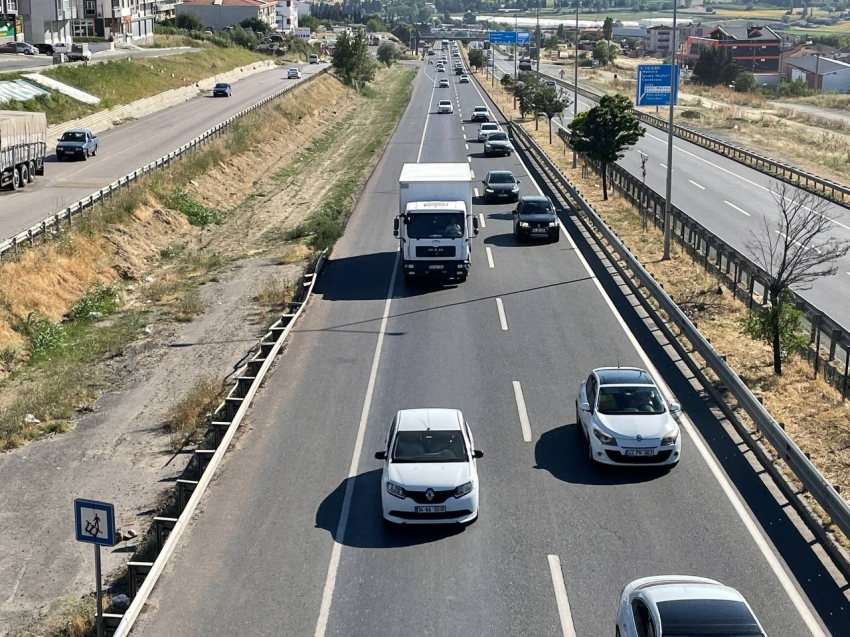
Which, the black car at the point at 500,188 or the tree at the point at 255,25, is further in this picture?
the tree at the point at 255,25

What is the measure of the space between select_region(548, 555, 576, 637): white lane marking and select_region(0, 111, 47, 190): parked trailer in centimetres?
3418

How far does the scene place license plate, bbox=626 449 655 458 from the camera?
17.1 meters

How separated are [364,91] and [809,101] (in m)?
55.4

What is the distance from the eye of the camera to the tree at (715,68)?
5551 inches

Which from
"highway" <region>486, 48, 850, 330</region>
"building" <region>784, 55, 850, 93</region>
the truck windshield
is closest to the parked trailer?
the truck windshield

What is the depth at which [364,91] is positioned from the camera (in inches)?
4395

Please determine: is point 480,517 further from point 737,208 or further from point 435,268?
point 737,208

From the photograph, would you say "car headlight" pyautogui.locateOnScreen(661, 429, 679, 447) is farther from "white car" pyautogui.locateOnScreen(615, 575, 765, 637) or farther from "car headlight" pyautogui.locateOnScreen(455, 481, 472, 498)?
"white car" pyautogui.locateOnScreen(615, 575, 765, 637)

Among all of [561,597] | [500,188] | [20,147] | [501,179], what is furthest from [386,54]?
[561,597]

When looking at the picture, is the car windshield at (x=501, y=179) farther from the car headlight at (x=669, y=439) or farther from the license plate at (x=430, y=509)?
the license plate at (x=430, y=509)

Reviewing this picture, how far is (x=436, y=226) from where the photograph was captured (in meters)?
30.6

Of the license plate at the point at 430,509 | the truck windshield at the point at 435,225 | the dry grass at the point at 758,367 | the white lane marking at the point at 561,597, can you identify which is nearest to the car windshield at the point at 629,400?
the dry grass at the point at 758,367

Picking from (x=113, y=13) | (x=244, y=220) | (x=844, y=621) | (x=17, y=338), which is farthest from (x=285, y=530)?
(x=113, y=13)

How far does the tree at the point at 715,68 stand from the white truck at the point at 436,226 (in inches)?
4687
